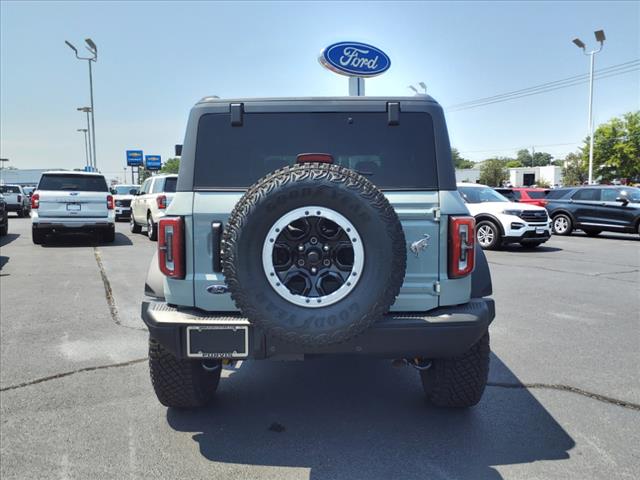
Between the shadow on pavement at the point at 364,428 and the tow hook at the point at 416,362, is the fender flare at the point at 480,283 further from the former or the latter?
the shadow on pavement at the point at 364,428

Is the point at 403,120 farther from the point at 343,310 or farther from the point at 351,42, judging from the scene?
the point at 351,42

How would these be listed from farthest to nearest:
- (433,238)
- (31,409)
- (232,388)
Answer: (232,388)
(31,409)
(433,238)

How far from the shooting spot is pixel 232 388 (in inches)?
159

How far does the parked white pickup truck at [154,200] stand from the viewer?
13.8 metres

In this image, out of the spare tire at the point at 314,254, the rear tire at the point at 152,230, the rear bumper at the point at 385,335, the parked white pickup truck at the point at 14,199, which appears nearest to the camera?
the spare tire at the point at 314,254

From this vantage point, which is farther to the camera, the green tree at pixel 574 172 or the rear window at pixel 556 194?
the green tree at pixel 574 172

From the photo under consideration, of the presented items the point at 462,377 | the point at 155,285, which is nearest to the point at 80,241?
the point at 155,285

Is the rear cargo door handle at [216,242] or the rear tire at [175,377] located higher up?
the rear cargo door handle at [216,242]

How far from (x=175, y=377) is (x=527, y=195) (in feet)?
61.9

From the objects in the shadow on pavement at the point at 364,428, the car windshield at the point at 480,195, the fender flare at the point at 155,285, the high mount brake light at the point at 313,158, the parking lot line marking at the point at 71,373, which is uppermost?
the high mount brake light at the point at 313,158

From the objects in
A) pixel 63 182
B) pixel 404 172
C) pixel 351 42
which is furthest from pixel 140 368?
pixel 63 182

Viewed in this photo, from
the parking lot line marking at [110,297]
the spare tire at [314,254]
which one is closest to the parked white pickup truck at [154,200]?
the parking lot line marking at [110,297]

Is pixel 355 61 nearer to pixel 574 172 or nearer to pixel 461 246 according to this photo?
pixel 461 246

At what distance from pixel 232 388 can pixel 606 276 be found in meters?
8.08
